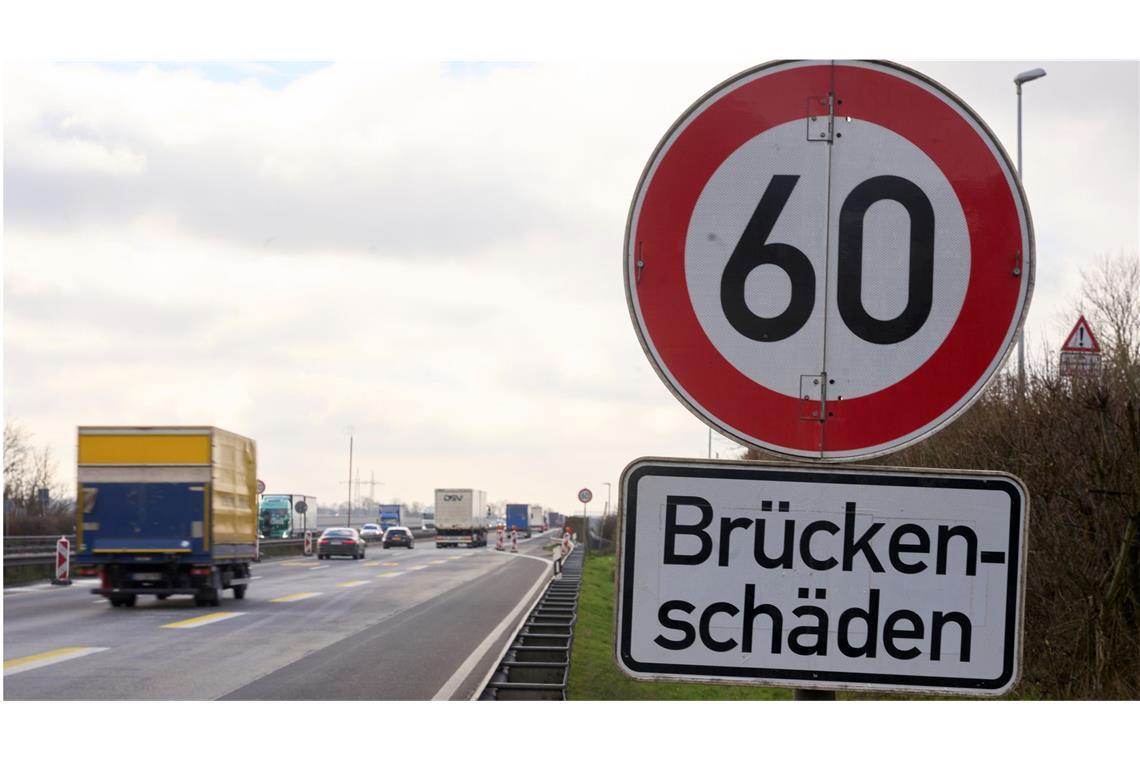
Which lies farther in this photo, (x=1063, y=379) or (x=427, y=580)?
(x=427, y=580)

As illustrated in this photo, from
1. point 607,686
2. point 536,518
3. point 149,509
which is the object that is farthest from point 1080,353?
point 536,518

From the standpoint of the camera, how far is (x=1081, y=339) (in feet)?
46.5

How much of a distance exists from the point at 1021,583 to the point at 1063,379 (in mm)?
11415

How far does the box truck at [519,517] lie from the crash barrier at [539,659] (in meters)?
83.9

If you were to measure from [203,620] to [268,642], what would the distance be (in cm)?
504

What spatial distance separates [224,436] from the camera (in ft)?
92.9

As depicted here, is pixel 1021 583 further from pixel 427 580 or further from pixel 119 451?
pixel 427 580

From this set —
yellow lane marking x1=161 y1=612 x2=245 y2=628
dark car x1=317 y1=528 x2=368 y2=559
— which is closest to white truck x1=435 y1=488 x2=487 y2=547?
dark car x1=317 y1=528 x2=368 y2=559

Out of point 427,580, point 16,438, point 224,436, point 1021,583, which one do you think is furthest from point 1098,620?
point 16,438

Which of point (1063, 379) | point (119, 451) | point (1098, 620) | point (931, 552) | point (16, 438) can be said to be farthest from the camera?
point (16, 438)

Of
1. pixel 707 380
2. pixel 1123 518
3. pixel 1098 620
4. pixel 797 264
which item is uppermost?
pixel 797 264

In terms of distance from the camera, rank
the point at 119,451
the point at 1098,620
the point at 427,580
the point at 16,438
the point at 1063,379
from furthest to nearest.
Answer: the point at 16,438 → the point at 427,580 → the point at 119,451 → the point at 1063,379 → the point at 1098,620

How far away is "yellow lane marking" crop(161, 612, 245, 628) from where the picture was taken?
22680mm

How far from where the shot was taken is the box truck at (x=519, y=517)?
108 meters
